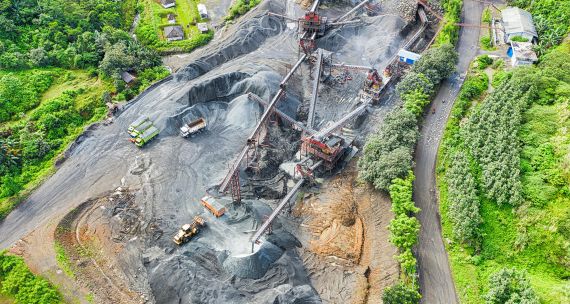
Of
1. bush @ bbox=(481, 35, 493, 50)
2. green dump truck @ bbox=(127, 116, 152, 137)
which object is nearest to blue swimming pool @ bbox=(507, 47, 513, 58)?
bush @ bbox=(481, 35, 493, 50)

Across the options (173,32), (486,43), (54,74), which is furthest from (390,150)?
(54,74)

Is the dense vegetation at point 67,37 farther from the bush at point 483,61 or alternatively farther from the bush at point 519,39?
the bush at point 519,39

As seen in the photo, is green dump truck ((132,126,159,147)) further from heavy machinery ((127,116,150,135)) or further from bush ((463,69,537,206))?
bush ((463,69,537,206))

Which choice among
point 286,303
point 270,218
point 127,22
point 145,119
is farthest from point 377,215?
point 127,22

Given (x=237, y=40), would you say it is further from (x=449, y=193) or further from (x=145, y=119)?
(x=449, y=193)

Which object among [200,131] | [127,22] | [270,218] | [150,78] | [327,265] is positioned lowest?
[327,265]
